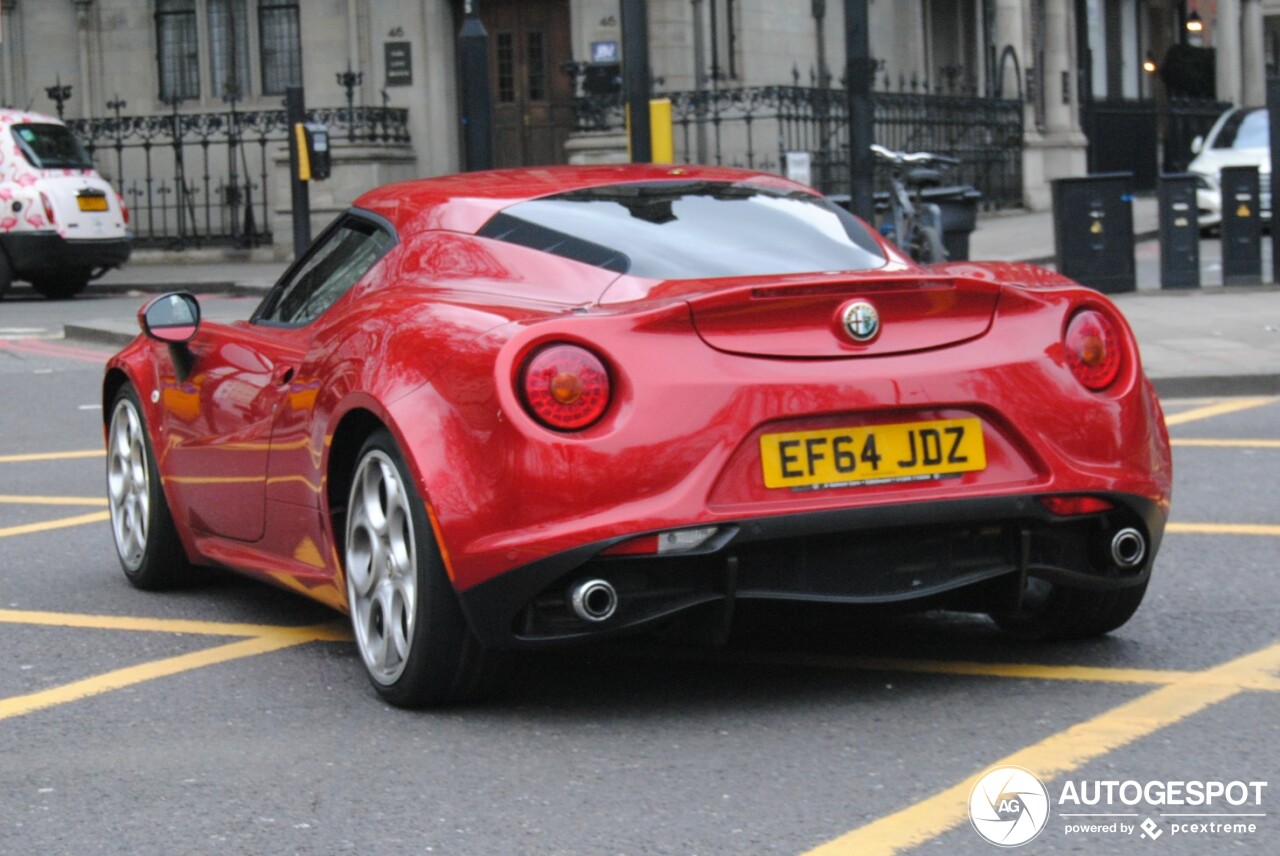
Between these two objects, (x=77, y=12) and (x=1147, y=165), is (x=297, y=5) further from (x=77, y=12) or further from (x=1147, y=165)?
(x=1147, y=165)

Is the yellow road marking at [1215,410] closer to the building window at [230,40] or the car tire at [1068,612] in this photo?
the car tire at [1068,612]

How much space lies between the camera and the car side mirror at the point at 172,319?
619cm

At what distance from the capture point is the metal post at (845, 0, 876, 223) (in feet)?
45.0

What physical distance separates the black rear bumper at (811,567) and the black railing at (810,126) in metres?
19.7

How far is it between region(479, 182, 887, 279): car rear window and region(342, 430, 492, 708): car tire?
28.3 inches

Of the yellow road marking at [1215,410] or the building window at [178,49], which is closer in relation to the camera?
the yellow road marking at [1215,410]

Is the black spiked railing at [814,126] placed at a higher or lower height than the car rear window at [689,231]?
higher

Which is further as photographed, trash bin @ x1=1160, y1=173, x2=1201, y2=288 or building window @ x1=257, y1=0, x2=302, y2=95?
building window @ x1=257, y1=0, x2=302, y2=95

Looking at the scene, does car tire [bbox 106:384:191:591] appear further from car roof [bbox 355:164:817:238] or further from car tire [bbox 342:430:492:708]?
car tire [bbox 342:430:492:708]

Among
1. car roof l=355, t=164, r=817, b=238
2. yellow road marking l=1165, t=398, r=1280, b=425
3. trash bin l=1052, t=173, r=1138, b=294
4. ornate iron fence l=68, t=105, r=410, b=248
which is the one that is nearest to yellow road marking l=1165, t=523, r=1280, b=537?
car roof l=355, t=164, r=817, b=238

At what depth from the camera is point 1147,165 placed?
133ft

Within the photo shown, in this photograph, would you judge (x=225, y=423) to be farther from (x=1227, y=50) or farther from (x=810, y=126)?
(x=1227, y=50)

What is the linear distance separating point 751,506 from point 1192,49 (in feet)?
139

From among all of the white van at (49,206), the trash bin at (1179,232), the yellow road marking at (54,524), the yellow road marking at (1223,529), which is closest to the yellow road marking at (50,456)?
the yellow road marking at (54,524)
